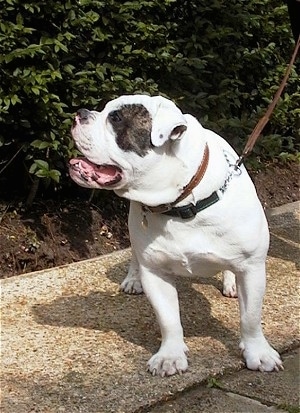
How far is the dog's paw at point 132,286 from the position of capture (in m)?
5.06

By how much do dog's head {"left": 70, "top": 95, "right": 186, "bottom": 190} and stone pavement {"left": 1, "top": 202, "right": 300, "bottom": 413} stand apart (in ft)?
3.14

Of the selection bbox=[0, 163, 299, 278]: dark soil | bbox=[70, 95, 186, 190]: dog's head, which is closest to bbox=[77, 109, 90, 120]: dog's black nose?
bbox=[70, 95, 186, 190]: dog's head

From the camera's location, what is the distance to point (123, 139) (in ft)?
11.9

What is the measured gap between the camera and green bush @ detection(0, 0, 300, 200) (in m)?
5.50

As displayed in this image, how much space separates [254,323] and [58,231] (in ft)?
7.87

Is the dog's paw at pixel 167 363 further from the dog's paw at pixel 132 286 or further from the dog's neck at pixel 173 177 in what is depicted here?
the dog's paw at pixel 132 286

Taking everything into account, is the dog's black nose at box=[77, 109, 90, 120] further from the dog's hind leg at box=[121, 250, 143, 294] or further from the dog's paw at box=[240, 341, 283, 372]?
the dog's hind leg at box=[121, 250, 143, 294]

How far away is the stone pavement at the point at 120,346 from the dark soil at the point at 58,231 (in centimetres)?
37

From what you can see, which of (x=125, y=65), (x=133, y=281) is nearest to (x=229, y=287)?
(x=133, y=281)

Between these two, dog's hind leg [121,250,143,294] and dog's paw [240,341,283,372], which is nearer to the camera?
dog's paw [240,341,283,372]

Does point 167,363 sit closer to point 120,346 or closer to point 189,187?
point 120,346

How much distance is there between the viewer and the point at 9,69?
545 cm

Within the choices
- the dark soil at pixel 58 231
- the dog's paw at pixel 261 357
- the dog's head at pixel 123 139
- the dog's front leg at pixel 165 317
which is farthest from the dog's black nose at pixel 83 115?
the dark soil at pixel 58 231

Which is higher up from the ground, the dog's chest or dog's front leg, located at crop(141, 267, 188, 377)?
the dog's chest
